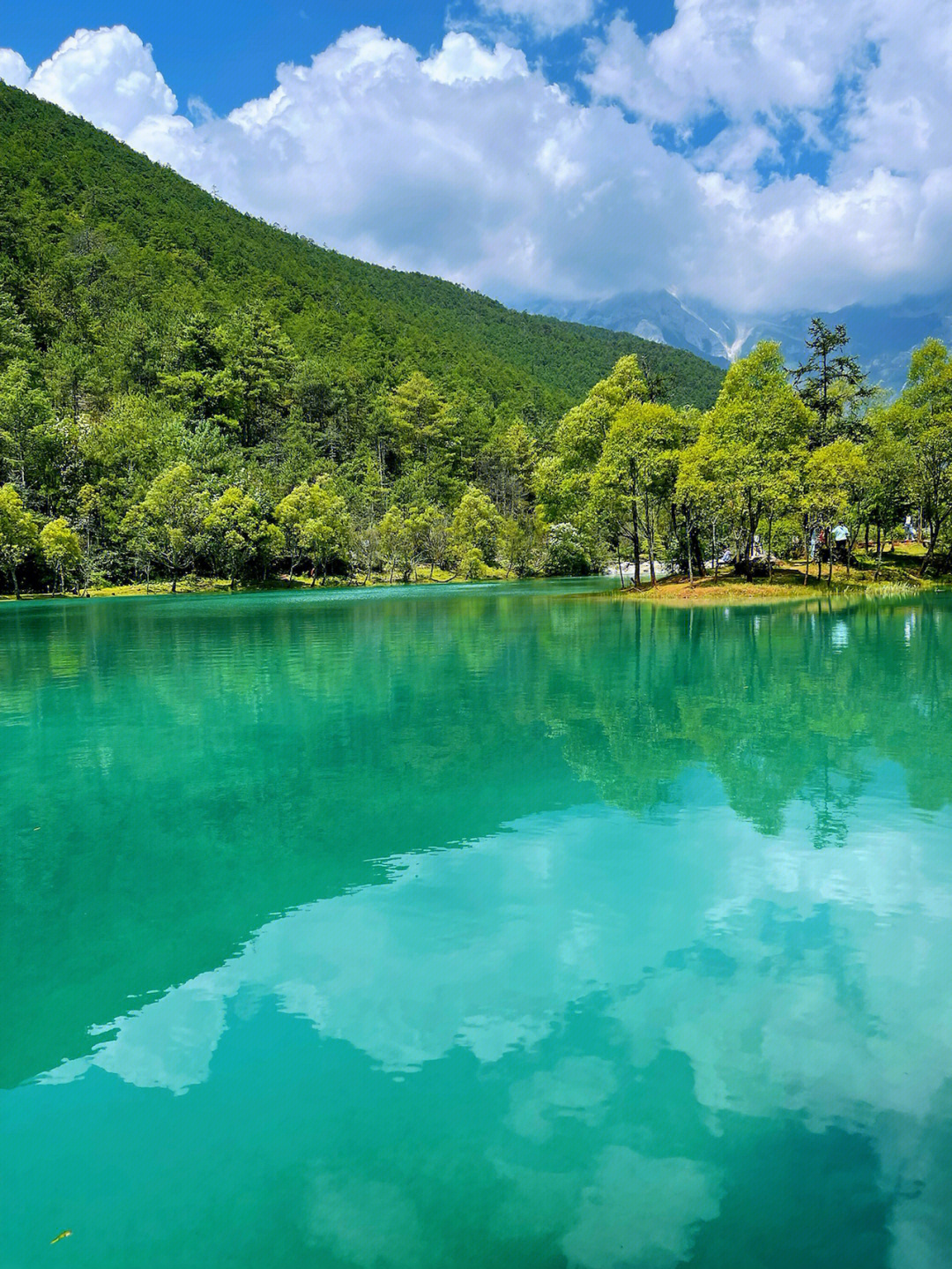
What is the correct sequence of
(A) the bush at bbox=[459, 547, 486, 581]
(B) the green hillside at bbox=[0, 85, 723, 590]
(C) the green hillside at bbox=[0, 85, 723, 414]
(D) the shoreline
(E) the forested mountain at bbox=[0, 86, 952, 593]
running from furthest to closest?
(C) the green hillside at bbox=[0, 85, 723, 414], (A) the bush at bbox=[459, 547, 486, 581], (B) the green hillside at bbox=[0, 85, 723, 590], (E) the forested mountain at bbox=[0, 86, 952, 593], (D) the shoreline

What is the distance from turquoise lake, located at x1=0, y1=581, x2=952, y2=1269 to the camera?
10.9 feet

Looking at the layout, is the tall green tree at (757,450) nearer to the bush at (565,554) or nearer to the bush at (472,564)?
the bush at (565,554)

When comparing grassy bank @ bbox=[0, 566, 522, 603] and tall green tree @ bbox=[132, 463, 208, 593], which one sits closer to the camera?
grassy bank @ bbox=[0, 566, 522, 603]

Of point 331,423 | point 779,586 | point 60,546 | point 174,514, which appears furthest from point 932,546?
point 331,423

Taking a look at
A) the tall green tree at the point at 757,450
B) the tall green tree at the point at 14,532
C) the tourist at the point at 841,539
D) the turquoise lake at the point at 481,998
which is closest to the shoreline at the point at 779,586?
the tourist at the point at 841,539

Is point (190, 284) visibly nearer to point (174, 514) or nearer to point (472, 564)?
point (174, 514)

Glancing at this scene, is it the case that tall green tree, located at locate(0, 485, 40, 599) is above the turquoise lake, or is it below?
above

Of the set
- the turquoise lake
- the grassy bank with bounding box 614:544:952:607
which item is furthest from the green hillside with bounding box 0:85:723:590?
the turquoise lake

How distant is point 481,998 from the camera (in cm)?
496

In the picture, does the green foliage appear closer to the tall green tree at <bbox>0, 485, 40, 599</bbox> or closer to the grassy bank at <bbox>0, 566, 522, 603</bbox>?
the tall green tree at <bbox>0, 485, 40, 599</bbox>

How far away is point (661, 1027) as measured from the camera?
458 centimetres

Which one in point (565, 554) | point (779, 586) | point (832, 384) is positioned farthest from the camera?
point (565, 554)

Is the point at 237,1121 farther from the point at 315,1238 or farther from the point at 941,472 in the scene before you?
the point at 941,472

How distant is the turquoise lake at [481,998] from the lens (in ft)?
10.9
